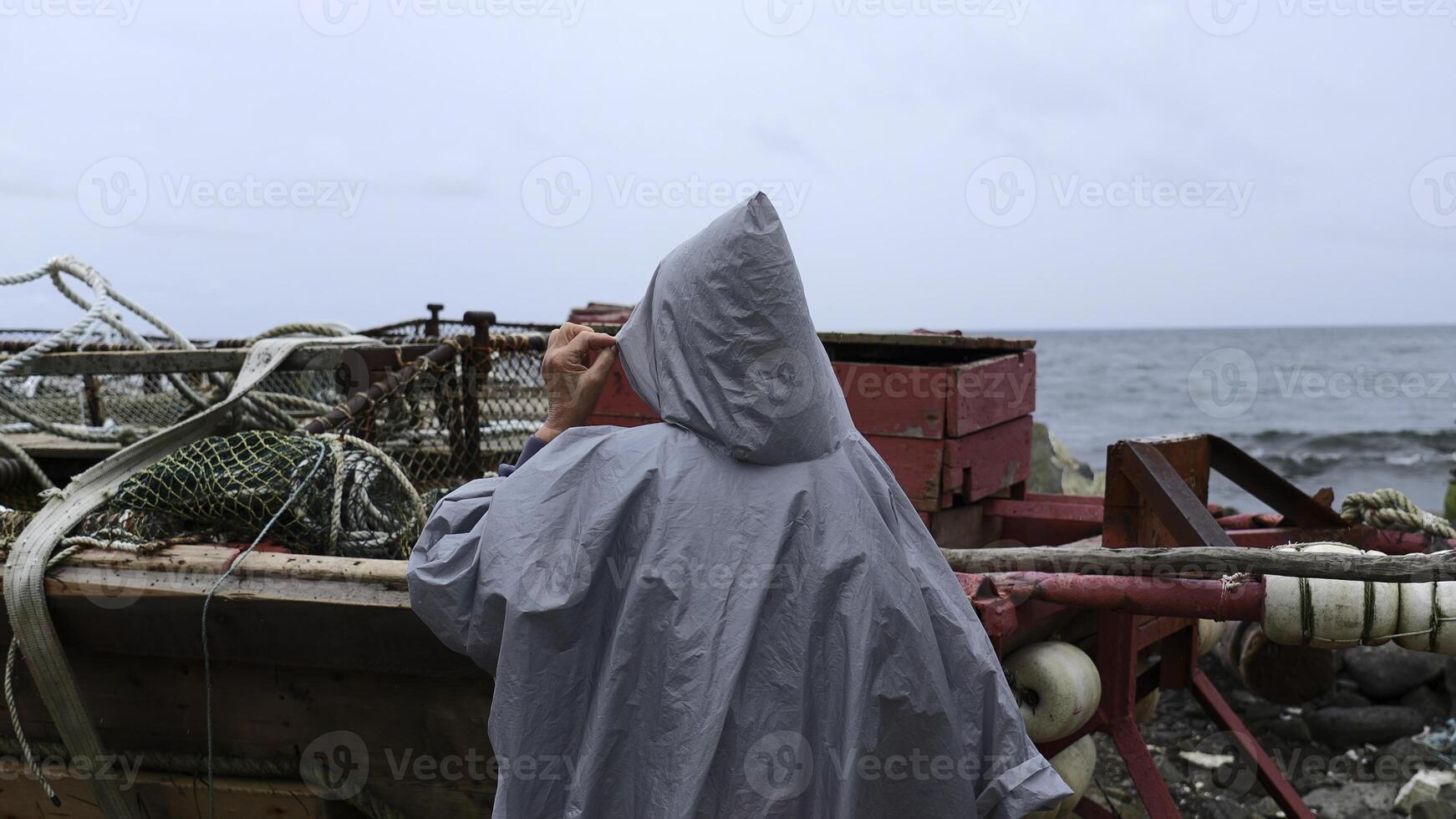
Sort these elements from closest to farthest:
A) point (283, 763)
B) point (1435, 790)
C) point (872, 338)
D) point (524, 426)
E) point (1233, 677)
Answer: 1. point (283, 763)
2. point (872, 338)
3. point (1435, 790)
4. point (524, 426)
5. point (1233, 677)

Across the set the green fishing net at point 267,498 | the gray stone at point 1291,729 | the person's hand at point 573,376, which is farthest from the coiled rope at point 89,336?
the gray stone at point 1291,729

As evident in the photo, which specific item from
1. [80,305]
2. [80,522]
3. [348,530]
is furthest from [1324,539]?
[80,305]

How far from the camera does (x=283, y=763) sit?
136 inches

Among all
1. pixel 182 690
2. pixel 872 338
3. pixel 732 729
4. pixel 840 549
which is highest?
pixel 872 338

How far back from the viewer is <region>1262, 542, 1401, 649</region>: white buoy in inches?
108

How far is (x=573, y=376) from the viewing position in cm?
275

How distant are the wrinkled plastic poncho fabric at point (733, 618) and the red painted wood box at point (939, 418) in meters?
1.62

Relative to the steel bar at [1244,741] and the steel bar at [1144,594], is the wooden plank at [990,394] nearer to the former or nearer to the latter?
the steel bar at [1144,594]

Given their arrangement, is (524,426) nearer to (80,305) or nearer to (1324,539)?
(80,305)

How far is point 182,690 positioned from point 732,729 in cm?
214

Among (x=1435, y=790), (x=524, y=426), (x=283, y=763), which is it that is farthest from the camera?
(x=524, y=426)

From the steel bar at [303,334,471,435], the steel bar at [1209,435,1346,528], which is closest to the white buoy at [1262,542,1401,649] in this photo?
the steel bar at [1209,435,1346,528]

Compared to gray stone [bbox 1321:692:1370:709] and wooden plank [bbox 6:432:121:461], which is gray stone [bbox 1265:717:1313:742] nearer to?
gray stone [bbox 1321:692:1370:709]

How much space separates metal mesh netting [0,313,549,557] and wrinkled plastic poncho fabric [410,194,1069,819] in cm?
139
